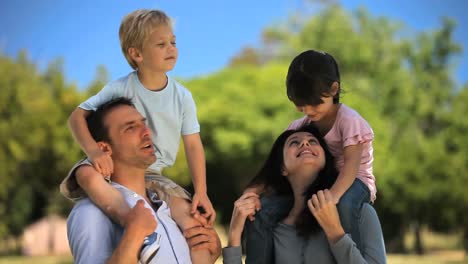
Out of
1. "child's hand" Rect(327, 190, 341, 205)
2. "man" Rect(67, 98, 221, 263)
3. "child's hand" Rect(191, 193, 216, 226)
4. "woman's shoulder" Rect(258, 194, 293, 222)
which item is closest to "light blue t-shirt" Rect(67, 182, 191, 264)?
"man" Rect(67, 98, 221, 263)

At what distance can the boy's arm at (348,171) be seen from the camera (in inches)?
133

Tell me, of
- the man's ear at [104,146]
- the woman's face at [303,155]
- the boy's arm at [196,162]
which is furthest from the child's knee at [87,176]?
the woman's face at [303,155]

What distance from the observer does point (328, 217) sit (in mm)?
3285

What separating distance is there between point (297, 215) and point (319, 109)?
0.56m

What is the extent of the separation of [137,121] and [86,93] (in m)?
19.4

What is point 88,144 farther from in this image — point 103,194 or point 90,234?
point 90,234

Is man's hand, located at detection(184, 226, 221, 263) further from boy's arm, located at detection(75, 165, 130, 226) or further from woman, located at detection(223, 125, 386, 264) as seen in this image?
boy's arm, located at detection(75, 165, 130, 226)

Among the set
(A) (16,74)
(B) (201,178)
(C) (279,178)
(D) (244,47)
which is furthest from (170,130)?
(D) (244,47)

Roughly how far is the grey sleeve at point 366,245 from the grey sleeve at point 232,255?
18.9 inches

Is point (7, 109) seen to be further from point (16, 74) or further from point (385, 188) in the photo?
point (385, 188)

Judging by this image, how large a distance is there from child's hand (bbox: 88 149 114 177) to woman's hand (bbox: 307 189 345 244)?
980 mm

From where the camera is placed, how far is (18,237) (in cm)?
2728

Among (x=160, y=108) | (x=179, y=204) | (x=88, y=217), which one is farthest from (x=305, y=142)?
(x=88, y=217)

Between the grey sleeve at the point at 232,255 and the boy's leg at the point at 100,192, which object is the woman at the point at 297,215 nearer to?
the grey sleeve at the point at 232,255
